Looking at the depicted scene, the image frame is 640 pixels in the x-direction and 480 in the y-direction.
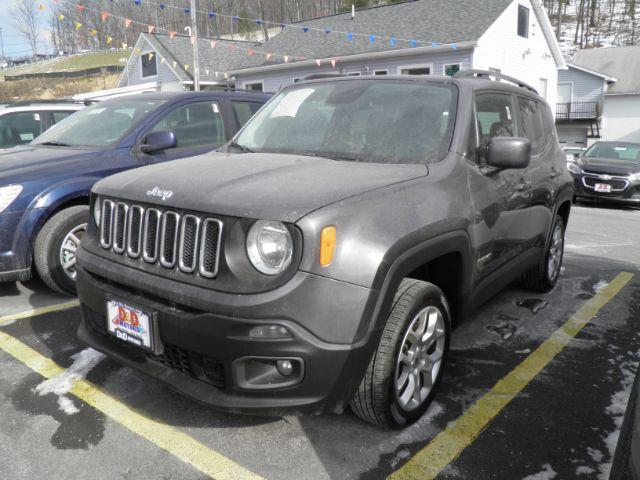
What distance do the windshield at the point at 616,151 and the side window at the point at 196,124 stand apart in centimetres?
1063

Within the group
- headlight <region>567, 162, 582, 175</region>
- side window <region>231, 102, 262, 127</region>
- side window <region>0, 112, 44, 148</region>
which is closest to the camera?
side window <region>231, 102, 262, 127</region>

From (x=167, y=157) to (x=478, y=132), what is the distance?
9.72 ft

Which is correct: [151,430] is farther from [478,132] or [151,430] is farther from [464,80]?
[464,80]

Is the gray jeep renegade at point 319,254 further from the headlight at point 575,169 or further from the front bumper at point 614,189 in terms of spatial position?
the headlight at point 575,169

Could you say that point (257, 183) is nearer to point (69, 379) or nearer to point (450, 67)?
point (69, 379)

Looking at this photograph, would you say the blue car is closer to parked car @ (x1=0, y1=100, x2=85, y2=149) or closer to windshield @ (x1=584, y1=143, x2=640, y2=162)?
parked car @ (x1=0, y1=100, x2=85, y2=149)

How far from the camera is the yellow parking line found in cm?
426

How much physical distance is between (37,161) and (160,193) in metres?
2.53

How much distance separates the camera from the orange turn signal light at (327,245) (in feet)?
7.36

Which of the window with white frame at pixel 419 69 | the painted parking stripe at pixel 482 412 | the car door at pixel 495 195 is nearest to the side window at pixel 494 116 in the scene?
the car door at pixel 495 195

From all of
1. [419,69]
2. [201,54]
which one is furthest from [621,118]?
[201,54]

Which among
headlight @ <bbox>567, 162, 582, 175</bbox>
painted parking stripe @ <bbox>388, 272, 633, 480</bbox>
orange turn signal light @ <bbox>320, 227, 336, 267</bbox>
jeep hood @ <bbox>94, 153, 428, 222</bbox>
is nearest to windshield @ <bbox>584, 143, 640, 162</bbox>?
headlight @ <bbox>567, 162, 582, 175</bbox>

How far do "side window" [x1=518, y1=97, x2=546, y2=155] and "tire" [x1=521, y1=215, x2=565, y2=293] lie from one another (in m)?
0.77

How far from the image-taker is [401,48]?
2061 centimetres
